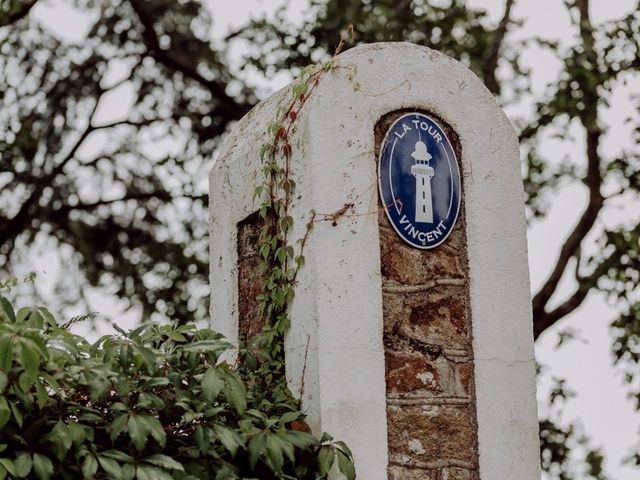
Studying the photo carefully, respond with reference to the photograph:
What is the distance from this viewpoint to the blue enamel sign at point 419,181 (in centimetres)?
393

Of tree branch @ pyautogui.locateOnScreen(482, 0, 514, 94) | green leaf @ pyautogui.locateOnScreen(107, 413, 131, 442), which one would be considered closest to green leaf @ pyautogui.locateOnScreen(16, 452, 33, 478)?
green leaf @ pyautogui.locateOnScreen(107, 413, 131, 442)

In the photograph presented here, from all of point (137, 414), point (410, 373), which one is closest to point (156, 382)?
point (137, 414)

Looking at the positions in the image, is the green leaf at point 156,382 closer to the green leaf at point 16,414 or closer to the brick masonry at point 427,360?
the green leaf at point 16,414

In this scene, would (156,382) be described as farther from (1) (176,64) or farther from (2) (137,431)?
(1) (176,64)

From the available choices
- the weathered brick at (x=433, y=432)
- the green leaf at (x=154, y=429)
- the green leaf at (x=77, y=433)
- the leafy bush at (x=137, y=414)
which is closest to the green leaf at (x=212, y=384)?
the leafy bush at (x=137, y=414)

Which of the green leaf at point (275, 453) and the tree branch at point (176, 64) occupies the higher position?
the tree branch at point (176, 64)

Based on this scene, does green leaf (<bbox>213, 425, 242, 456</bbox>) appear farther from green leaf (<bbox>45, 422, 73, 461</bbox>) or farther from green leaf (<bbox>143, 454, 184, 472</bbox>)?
green leaf (<bbox>45, 422, 73, 461</bbox>)

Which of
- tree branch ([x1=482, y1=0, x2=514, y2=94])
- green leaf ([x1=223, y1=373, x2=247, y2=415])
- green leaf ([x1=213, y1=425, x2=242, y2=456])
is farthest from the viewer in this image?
tree branch ([x1=482, y1=0, x2=514, y2=94])

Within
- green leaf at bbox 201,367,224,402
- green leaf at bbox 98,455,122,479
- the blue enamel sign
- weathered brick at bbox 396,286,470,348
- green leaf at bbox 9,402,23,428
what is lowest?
green leaf at bbox 98,455,122,479

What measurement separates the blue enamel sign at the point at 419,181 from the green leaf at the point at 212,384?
1025 millimetres

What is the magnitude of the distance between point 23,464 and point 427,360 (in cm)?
165

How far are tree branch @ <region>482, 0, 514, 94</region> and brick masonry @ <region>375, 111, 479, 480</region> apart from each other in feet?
17.5

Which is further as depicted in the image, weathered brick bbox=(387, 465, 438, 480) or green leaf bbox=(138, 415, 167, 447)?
weathered brick bbox=(387, 465, 438, 480)

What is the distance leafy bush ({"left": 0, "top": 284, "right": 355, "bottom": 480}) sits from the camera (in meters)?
2.98
